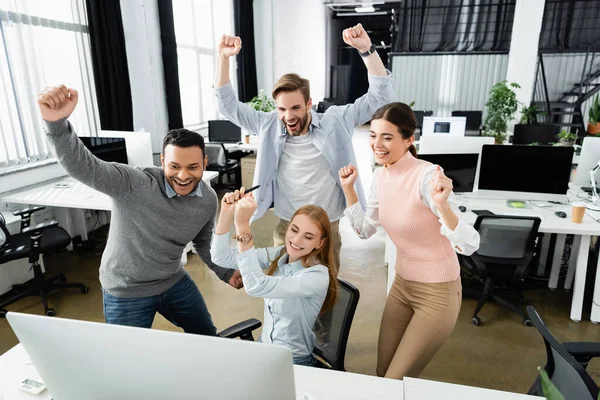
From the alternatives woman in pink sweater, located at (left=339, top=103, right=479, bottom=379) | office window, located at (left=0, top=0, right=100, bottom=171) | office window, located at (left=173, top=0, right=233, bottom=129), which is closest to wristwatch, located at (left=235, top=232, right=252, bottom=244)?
woman in pink sweater, located at (left=339, top=103, right=479, bottom=379)

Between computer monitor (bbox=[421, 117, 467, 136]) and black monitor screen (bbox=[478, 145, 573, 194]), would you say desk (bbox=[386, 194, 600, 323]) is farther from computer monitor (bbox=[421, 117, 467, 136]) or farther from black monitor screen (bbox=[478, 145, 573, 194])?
computer monitor (bbox=[421, 117, 467, 136])

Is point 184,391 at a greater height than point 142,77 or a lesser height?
lesser

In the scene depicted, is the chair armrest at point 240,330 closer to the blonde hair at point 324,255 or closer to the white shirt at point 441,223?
the blonde hair at point 324,255

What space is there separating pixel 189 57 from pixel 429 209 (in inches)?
246

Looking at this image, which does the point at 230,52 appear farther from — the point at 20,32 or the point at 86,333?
the point at 20,32

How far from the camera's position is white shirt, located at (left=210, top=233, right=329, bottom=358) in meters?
1.51

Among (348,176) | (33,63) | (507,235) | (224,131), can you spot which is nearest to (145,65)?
(224,131)

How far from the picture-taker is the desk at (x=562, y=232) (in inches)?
111

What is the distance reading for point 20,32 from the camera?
3.81m

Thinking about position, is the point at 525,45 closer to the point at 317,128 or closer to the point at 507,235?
the point at 507,235

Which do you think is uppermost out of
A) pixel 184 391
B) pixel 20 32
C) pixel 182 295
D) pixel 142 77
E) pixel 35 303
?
pixel 20 32

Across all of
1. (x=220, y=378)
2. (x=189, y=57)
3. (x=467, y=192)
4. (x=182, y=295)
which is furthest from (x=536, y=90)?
(x=220, y=378)

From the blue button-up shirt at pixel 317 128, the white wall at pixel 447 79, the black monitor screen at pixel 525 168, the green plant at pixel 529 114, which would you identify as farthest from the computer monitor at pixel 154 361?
the white wall at pixel 447 79

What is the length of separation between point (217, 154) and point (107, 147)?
7.45 ft
